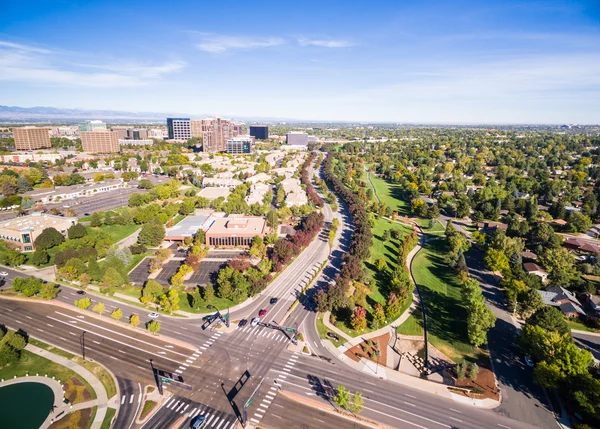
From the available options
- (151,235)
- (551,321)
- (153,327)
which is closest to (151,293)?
(153,327)

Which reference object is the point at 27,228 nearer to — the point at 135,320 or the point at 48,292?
the point at 48,292

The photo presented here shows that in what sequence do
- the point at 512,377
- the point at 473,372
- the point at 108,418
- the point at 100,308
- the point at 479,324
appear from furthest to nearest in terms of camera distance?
1. the point at 100,308
2. the point at 479,324
3. the point at 512,377
4. the point at 473,372
5. the point at 108,418

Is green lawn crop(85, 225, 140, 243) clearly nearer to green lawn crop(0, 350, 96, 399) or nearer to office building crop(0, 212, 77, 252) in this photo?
office building crop(0, 212, 77, 252)

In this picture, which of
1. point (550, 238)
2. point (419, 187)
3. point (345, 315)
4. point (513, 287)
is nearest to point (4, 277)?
point (345, 315)

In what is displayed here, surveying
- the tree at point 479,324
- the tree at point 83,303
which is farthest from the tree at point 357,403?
the tree at point 83,303

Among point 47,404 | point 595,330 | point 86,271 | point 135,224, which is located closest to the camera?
point 47,404

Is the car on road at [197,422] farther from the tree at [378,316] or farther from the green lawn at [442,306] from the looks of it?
the green lawn at [442,306]

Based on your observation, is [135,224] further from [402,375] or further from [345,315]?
[402,375]
